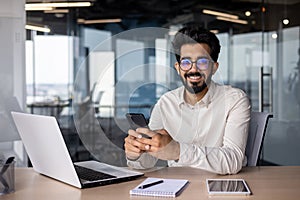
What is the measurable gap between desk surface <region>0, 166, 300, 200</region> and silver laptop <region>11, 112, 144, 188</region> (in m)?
0.03

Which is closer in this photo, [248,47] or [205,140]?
[205,140]

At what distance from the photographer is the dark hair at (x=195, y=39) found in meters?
1.95

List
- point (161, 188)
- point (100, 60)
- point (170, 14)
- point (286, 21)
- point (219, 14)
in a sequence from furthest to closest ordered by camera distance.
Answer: point (170, 14) → point (219, 14) → point (286, 21) → point (100, 60) → point (161, 188)

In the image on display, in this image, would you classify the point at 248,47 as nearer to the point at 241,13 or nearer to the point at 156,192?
the point at 241,13

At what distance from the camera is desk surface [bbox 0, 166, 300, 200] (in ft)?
4.17

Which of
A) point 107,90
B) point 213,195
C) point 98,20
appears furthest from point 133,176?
point 98,20

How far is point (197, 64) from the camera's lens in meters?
1.82

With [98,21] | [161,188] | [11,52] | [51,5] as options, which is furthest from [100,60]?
[98,21]

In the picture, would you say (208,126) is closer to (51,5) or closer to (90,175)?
(90,175)

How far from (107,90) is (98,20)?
4.40m

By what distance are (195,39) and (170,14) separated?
5000 millimetres

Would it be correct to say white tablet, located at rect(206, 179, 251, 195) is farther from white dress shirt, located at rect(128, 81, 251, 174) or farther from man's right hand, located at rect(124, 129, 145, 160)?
man's right hand, located at rect(124, 129, 145, 160)

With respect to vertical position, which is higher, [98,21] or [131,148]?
[98,21]

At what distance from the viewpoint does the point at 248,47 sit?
523 cm
